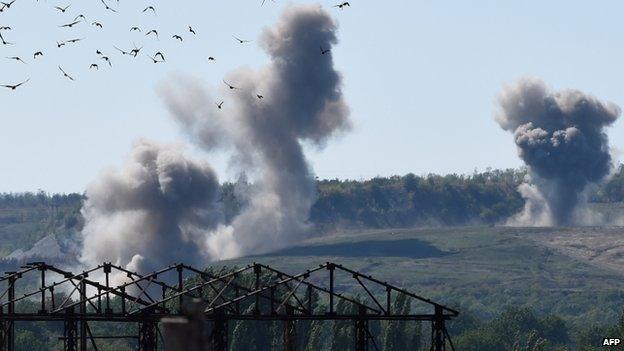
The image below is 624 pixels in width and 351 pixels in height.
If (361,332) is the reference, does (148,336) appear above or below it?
above

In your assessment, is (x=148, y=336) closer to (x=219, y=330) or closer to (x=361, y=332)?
(x=219, y=330)

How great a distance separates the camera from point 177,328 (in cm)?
985

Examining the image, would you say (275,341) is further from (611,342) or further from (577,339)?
(577,339)
